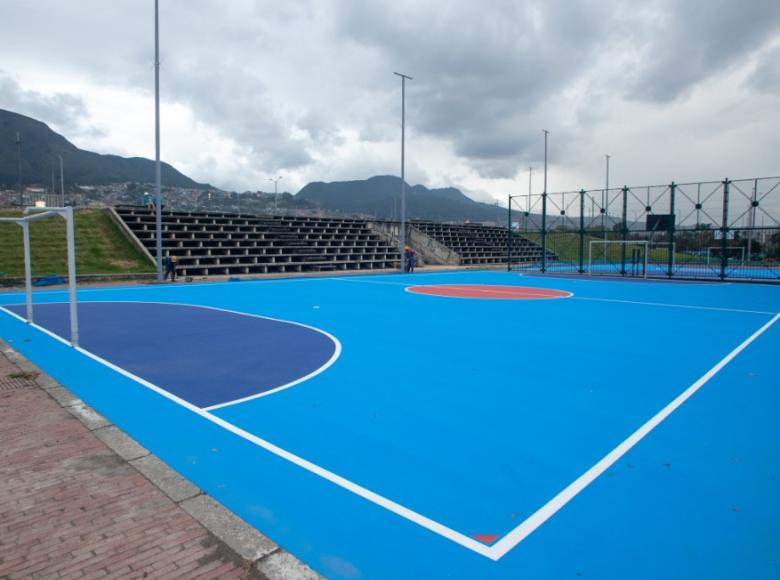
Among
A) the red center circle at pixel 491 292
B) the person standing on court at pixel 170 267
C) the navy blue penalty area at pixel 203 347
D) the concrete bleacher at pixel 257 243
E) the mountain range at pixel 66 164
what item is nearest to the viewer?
the navy blue penalty area at pixel 203 347

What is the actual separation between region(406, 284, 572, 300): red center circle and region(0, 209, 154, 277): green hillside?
1192cm

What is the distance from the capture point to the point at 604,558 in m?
2.82

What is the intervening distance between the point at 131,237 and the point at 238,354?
18.9 metres

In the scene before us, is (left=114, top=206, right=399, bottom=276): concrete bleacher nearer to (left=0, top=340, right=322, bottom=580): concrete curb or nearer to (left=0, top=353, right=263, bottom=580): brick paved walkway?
(left=0, top=340, right=322, bottom=580): concrete curb

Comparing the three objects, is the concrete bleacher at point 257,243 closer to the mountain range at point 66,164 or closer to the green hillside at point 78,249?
the green hillside at point 78,249

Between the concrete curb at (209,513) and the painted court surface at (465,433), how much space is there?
0.32 ft

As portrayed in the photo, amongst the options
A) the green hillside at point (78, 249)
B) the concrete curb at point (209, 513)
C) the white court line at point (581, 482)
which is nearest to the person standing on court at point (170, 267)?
the green hillside at point (78, 249)

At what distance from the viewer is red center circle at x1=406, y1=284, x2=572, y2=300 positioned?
51.7ft

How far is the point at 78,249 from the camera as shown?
21438 mm

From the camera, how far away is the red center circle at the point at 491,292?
15.8 m

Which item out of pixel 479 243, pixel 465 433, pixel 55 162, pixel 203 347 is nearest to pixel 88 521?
pixel 465 433

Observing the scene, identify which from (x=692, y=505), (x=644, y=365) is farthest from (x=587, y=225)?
(x=692, y=505)

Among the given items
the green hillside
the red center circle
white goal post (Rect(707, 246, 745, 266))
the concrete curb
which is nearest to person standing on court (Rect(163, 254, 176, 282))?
the green hillside

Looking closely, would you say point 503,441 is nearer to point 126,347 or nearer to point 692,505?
point 692,505
